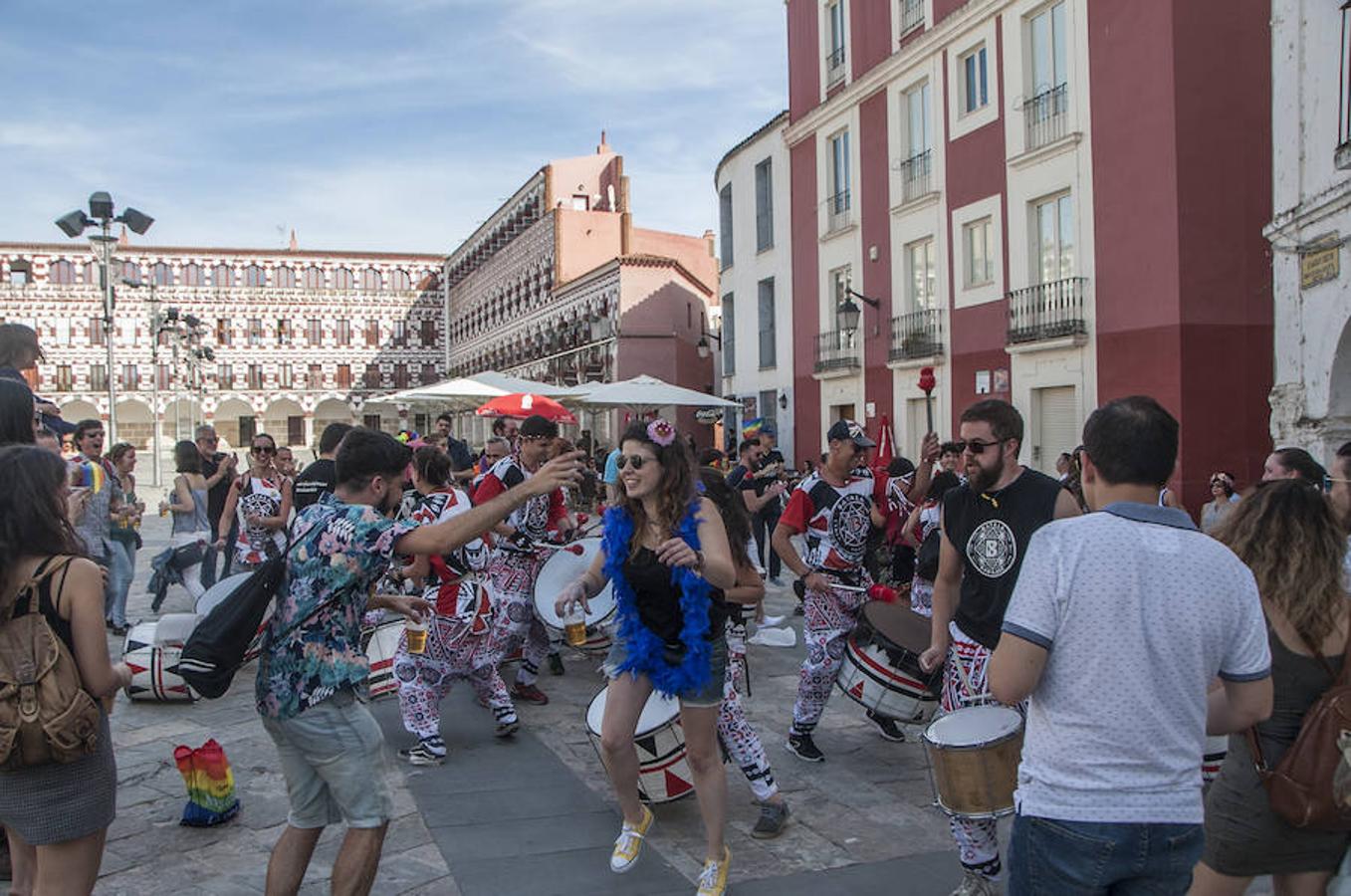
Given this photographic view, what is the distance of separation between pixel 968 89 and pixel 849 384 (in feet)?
21.3

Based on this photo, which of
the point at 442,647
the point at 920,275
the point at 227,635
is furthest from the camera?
the point at 920,275

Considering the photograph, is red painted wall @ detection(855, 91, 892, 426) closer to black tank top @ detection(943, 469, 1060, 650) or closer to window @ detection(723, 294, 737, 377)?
window @ detection(723, 294, 737, 377)

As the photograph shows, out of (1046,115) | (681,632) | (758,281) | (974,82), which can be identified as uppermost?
(974,82)

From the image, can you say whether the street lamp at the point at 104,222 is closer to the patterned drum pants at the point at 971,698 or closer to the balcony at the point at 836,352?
the balcony at the point at 836,352

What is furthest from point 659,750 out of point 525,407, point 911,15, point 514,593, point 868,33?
point 868,33

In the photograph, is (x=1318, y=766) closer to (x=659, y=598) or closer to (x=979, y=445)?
(x=979, y=445)

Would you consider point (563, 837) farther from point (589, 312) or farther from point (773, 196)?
point (589, 312)

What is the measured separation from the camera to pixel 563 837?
4738mm

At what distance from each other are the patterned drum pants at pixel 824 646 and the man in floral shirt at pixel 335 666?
2.76m

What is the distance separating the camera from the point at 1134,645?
2334 millimetres

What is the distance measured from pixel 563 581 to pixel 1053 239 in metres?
12.9

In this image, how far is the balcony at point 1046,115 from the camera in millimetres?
16609

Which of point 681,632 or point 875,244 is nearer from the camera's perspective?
point 681,632

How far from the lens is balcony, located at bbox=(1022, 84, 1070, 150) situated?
16.6 meters
